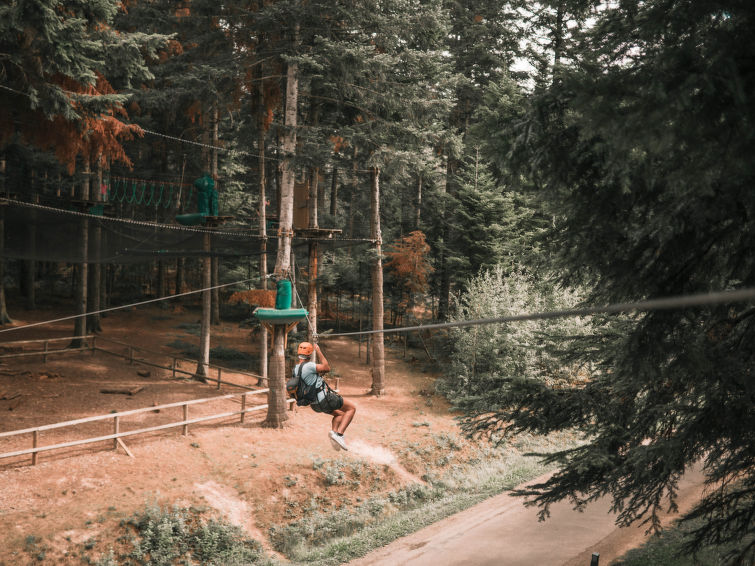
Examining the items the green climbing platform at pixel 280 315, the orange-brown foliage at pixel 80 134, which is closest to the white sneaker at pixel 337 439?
the green climbing platform at pixel 280 315

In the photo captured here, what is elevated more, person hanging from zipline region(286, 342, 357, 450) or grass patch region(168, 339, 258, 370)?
person hanging from zipline region(286, 342, 357, 450)

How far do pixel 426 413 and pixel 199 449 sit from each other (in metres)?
7.35

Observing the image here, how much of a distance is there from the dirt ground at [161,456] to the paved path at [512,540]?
210 centimetres

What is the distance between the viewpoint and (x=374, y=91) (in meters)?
14.9

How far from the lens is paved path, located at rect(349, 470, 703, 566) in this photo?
376 inches

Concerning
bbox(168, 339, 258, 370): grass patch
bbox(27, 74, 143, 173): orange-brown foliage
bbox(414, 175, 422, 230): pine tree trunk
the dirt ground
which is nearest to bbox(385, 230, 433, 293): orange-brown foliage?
bbox(414, 175, 422, 230): pine tree trunk

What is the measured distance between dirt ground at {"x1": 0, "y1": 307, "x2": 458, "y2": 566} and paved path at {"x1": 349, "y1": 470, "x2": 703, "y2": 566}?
2.10 meters

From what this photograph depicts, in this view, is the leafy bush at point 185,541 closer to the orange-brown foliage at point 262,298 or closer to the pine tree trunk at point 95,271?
the pine tree trunk at point 95,271

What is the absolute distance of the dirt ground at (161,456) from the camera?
9.27m

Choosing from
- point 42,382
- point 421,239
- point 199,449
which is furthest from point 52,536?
point 421,239

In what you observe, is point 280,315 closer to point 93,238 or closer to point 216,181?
point 93,238

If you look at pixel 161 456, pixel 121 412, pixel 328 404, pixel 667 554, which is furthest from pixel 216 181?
pixel 667 554

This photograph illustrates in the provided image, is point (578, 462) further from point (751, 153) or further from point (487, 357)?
point (487, 357)

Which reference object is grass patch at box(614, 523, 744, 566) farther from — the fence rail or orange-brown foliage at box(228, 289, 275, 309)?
orange-brown foliage at box(228, 289, 275, 309)
